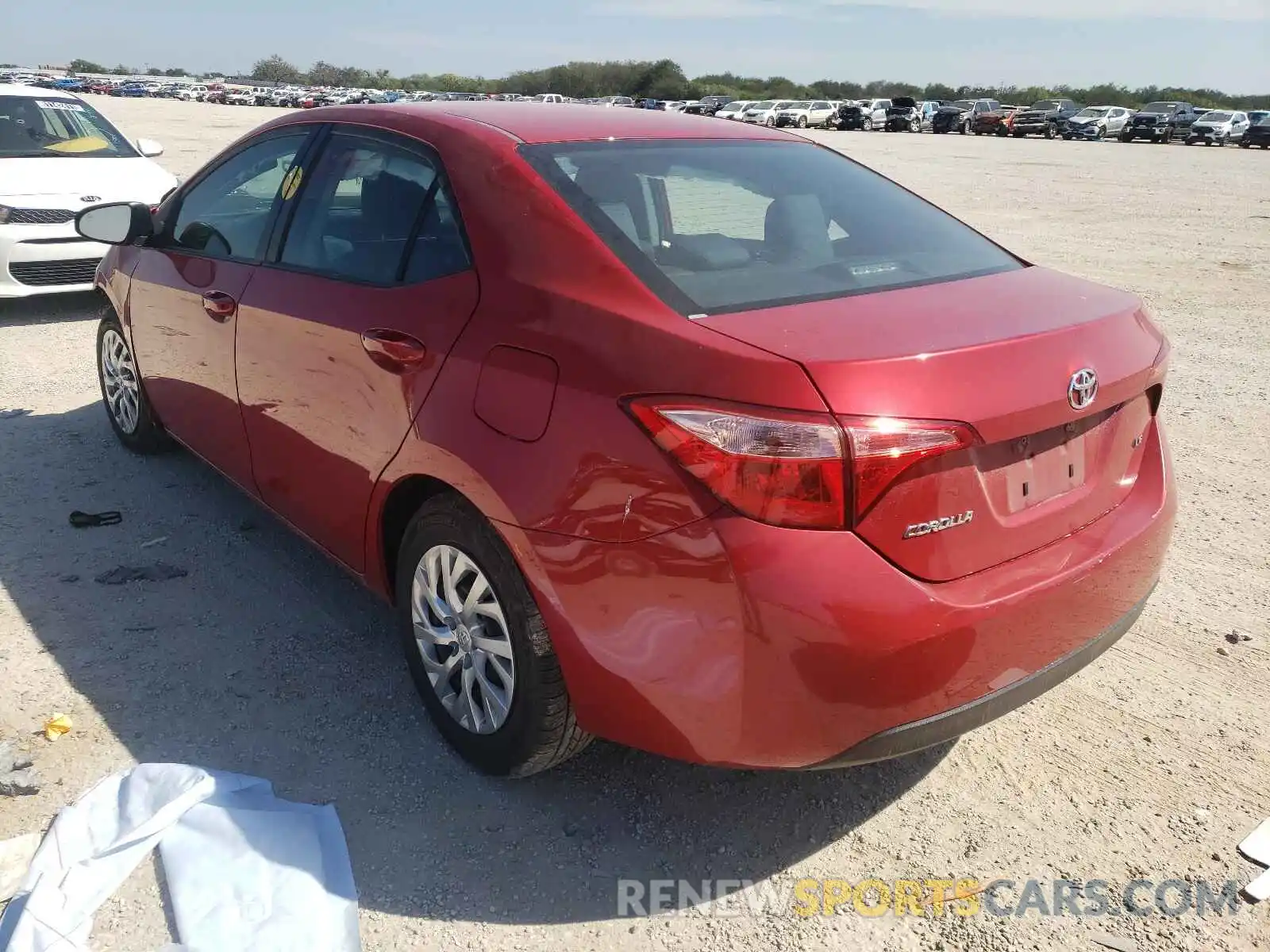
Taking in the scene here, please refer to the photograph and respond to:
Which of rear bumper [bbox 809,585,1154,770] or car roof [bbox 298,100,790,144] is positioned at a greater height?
car roof [bbox 298,100,790,144]

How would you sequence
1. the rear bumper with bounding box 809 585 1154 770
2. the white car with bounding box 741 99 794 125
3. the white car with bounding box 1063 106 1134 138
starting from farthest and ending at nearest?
the white car with bounding box 741 99 794 125, the white car with bounding box 1063 106 1134 138, the rear bumper with bounding box 809 585 1154 770

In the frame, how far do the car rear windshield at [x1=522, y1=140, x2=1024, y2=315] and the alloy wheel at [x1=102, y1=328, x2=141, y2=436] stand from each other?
3035mm

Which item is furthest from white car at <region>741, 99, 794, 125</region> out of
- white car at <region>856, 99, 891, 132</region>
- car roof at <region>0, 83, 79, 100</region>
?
car roof at <region>0, 83, 79, 100</region>

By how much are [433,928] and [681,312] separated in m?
1.52

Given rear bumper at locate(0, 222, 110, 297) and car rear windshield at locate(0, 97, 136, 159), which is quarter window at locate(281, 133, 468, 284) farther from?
car rear windshield at locate(0, 97, 136, 159)

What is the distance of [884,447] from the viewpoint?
Result: 2.09 meters

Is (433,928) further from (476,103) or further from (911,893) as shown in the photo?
(476,103)

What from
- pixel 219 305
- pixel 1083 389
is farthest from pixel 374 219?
pixel 1083 389

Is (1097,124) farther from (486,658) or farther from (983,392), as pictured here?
(486,658)

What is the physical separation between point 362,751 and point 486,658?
0.56m

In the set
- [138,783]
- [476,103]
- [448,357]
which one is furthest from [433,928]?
[476,103]

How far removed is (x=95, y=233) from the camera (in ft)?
14.6

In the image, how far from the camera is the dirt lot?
2.49 m

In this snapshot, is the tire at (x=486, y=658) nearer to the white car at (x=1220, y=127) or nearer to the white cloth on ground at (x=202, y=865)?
the white cloth on ground at (x=202, y=865)
